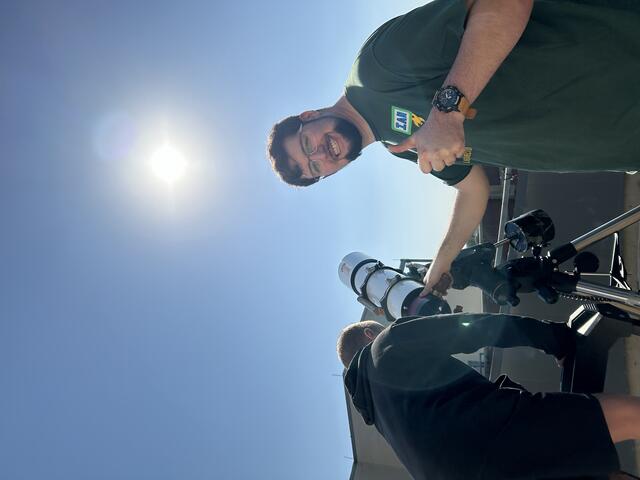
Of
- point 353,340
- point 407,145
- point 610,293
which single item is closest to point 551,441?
point 610,293

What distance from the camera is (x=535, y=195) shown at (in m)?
4.77

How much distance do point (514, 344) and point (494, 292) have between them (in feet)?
1.95

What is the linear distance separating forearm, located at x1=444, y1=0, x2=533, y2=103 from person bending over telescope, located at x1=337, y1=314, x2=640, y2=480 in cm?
110

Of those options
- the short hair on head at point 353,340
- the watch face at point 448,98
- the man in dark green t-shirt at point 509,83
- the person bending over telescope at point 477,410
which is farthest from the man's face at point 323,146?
the short hair on head at point 353,340

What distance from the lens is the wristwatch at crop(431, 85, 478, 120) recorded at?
1.53m

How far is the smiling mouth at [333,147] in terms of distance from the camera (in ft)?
8.74

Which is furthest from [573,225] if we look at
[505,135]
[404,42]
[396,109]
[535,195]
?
[404,42]

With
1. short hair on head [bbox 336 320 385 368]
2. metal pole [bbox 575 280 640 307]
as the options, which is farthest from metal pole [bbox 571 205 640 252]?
short hair on head [bbox 336 320 385 368]

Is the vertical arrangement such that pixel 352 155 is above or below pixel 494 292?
above

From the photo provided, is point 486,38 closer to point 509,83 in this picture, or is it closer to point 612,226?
point 509,83

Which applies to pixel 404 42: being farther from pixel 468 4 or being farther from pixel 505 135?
pixel 505 135

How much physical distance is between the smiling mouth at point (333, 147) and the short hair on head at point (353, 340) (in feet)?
4.97

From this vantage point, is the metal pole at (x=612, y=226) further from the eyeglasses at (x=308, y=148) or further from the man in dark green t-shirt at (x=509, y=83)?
the eyeglasses at (x=308, y=148)

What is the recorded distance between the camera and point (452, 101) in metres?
1.53
